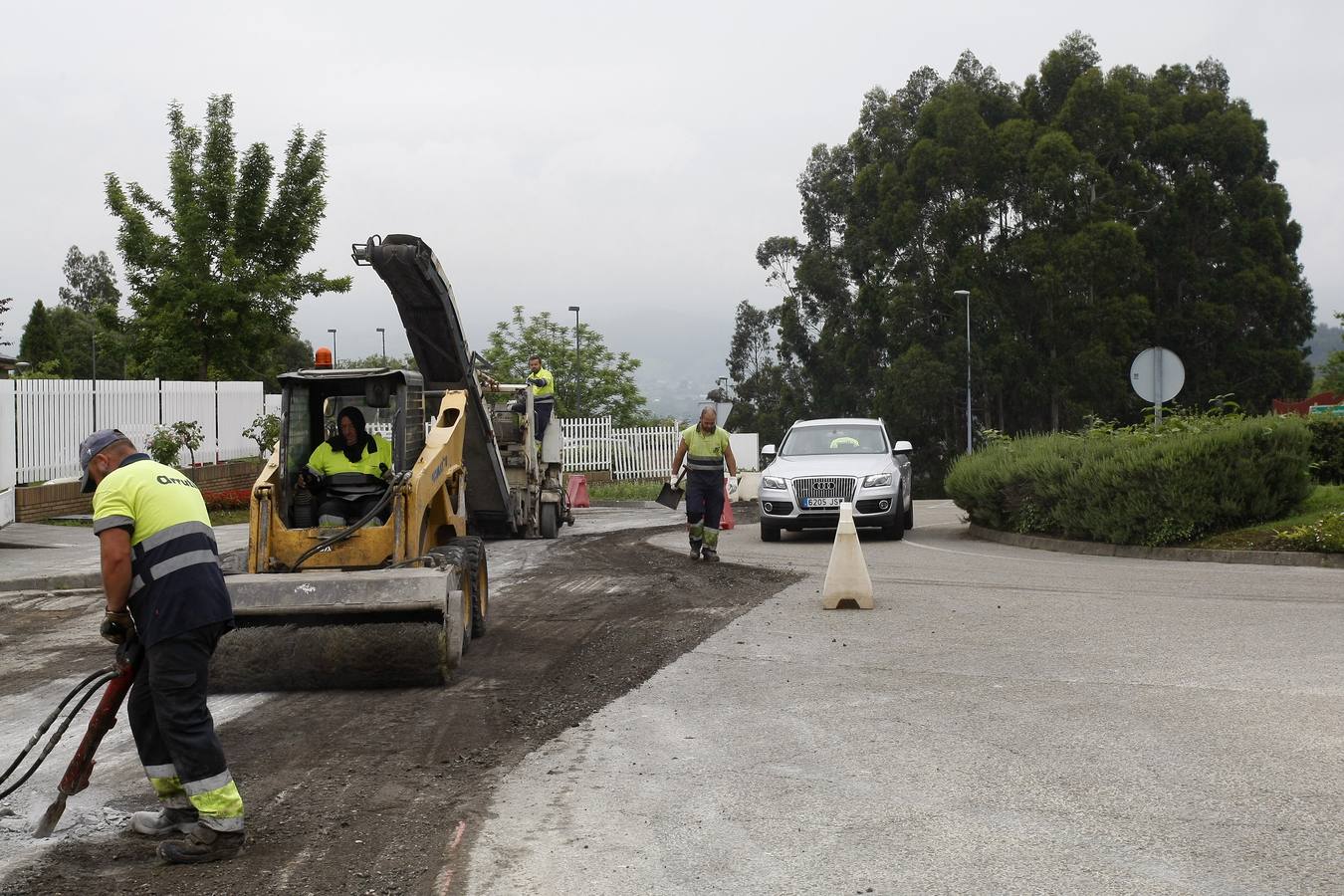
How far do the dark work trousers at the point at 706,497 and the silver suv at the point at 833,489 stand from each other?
3225 millimetres

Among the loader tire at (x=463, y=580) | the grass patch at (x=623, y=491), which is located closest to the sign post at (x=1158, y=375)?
the loader tire at (x=463, y=580)

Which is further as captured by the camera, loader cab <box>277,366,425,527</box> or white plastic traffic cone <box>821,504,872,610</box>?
white plastic traffic cone <box>821,504,872,610</box>

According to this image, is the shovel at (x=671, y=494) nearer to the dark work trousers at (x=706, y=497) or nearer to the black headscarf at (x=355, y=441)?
the dark work trousers at (x=706, y=497)

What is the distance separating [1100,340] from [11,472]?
4010cm

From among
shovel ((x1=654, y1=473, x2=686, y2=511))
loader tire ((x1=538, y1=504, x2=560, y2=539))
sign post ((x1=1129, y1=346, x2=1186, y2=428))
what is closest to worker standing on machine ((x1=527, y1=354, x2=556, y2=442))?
loader tire ((x1=538, y1=504, x2=560, y2=539))

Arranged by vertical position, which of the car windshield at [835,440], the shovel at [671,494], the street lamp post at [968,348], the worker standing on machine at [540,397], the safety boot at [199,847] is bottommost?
the safety boot at [199,847]

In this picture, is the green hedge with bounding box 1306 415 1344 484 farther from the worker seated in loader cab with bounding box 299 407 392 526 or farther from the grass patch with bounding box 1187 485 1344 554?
the worker seated in loader cab with bounding box 299 407 392 526

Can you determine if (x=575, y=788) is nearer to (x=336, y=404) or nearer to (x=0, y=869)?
(x=0, y=869)

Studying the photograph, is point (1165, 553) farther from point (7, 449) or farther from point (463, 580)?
point (7, 449)

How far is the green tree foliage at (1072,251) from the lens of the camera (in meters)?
52.3

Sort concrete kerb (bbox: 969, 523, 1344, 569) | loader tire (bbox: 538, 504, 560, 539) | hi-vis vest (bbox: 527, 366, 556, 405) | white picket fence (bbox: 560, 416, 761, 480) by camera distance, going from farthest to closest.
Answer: white picket fence (bbox: 560, 416, 761, 480) → hi-vis vest (bbox: 527, 366, 556, 405) → loader tire (bbox: 538, 504, 560, 539) → concrete kerb (bbox: 969, 523, 1344, 569)

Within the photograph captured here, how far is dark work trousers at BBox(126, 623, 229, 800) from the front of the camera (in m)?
5.70

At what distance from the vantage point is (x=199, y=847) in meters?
5.49

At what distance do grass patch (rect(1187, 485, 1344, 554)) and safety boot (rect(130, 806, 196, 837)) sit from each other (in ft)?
45.3
